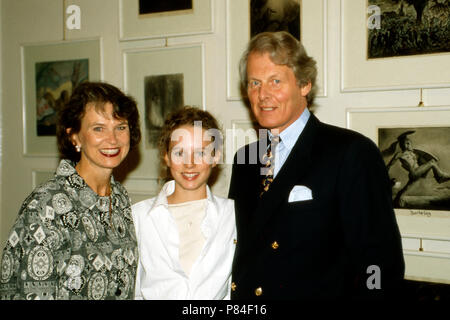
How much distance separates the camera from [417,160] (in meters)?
2.61

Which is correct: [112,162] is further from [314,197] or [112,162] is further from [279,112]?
[314,197]

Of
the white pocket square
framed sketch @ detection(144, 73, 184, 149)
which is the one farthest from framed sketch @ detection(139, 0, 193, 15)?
the white pocket square

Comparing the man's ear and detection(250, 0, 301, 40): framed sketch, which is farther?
detection(250, 0, 301, 40): framed sketch

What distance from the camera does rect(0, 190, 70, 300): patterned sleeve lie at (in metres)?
1.83

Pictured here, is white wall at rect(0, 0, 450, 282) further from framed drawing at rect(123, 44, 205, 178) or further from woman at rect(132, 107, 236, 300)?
woman at rect(132, 107, 236, 300)

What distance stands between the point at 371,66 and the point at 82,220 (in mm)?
1986

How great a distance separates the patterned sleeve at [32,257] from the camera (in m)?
1.83

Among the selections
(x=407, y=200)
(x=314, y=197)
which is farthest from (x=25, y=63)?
(x=407, y=200)

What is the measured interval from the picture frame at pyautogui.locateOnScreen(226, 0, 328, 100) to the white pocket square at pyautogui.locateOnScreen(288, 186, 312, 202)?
3.54 feet

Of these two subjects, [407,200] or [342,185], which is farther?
[407,200]

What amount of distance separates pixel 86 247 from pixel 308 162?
115 cm

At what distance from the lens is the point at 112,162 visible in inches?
86.4

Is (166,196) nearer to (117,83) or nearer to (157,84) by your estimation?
(157,84)

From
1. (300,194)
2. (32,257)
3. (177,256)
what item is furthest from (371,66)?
(32,257)
